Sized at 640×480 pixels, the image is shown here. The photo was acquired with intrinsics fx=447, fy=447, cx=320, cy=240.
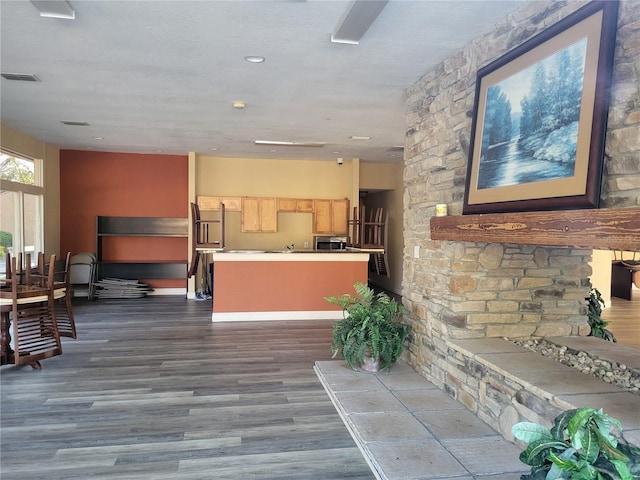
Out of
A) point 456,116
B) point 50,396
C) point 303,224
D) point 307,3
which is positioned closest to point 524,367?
point 456,116

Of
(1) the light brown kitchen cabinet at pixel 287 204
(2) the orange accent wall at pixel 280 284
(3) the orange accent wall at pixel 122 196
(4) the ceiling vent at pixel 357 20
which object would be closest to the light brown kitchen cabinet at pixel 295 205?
(1) the light brown kitchen cabinet at pixel 287 204

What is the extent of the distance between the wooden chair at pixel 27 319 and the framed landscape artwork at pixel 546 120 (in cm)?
422

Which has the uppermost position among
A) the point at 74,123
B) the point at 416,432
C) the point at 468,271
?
the point at 74,123

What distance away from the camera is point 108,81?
445 centimetres

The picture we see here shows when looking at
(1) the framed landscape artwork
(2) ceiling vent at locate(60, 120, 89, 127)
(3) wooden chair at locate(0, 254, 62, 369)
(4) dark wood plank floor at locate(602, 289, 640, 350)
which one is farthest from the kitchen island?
(1) the framed landscape artwork

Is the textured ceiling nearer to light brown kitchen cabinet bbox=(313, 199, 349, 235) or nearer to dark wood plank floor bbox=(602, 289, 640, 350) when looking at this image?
light brown kitchen cabinet bbox=(313, 199, 349, 235)

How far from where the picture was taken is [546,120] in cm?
255

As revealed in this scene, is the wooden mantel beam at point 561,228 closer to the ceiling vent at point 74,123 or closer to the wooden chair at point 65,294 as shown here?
the wooden chair at point 65,294

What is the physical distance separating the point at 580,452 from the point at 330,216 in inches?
320

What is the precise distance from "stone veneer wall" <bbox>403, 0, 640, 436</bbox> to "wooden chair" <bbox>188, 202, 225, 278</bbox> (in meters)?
3.81

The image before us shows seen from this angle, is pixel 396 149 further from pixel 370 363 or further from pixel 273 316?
pixel 370 363

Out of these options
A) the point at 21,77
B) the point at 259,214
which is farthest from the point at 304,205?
the point at 21,77

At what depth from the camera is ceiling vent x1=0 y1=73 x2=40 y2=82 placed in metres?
4.24

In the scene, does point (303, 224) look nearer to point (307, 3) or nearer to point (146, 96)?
point (146, 96)
